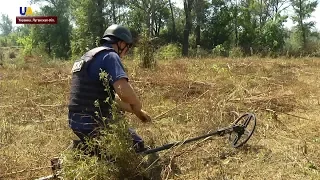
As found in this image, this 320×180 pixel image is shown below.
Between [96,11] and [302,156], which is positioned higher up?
[96,11]

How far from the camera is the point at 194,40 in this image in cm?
3488

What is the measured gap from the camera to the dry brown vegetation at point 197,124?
135 inches

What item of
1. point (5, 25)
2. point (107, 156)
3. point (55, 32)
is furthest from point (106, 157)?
point (5, 25)

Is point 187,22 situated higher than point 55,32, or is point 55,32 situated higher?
point 187,22

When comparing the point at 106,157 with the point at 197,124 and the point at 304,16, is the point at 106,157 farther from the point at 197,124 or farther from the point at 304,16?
the point at 304,16

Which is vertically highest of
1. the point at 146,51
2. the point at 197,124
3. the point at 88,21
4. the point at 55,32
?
the point at 88,21

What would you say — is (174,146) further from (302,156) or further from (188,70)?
(188,70)

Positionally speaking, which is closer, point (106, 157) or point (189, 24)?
point (106, 157)

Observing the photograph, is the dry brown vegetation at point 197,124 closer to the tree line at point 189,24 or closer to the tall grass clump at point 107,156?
the tall grass clump at point 107,156

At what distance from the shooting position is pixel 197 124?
472 centimetres

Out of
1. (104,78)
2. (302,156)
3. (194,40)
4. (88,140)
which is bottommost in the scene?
(302,156)

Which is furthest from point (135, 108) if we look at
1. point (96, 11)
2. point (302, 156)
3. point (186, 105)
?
point (96, 11)

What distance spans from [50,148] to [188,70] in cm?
639

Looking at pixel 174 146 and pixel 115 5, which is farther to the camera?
pixel 115 5
